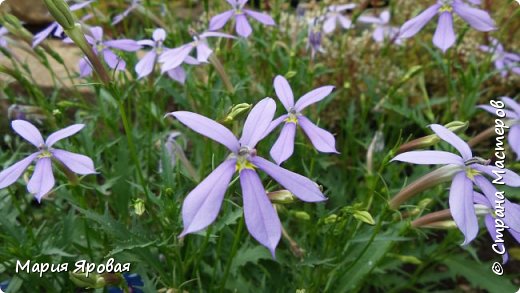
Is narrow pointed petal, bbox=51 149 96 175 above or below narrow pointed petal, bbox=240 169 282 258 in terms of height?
below

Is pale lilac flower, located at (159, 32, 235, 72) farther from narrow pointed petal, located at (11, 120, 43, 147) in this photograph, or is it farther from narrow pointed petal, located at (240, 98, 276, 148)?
narrow pointed petal, located at (240, 98, 276, 148)

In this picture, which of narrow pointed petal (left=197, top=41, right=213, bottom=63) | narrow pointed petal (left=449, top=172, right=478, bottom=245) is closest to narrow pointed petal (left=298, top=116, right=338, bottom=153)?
narrow pointed petal (left=449, top=172, right=478, bottom=245)

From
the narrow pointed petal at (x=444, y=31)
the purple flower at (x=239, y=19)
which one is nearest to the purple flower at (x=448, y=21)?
the narrow pointed petal at (x=444, y=31)

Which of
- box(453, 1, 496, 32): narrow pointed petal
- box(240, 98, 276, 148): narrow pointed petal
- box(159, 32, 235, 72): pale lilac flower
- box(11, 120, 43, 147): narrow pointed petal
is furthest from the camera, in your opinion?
box(453, 1, 496, 32): narrow pointed petal

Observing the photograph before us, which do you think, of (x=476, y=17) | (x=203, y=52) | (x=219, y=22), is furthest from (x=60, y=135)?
(x=476, y=17)

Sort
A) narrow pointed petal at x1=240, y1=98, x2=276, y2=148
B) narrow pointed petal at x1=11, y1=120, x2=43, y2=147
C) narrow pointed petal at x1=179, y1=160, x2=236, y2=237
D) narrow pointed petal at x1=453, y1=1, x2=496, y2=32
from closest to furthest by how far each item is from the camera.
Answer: narrow pointed petal at x1=179, y1=160, x2=236, y2=237 < narrow pointed petal at x1=240, y1=98, x2=276, y2=148 < narrow pointed petal at x1=11, y1=120, x2=43, y2=147 < narrow pointed petal at x1=453, y1=1, x2=496, y2=32

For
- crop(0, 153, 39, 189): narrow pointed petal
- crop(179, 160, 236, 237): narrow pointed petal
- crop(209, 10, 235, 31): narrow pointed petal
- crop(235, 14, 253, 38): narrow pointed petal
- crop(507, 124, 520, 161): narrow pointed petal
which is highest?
crop(179, 160, 236, 237): narrow pointed petal

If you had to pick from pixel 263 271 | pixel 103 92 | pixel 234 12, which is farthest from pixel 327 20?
pixel 263 271
